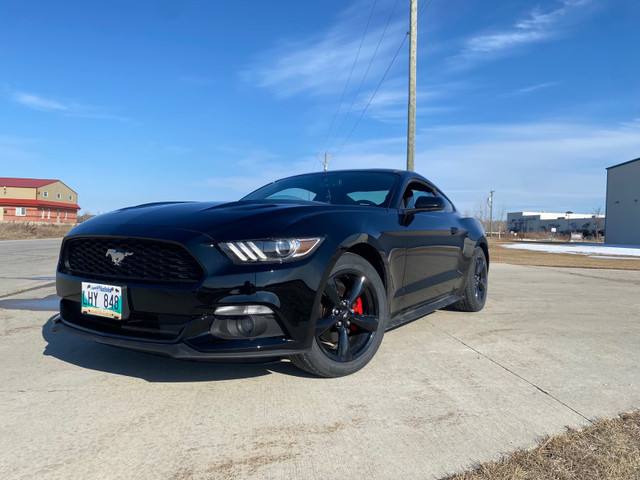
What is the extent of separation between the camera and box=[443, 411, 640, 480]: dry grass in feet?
5.41

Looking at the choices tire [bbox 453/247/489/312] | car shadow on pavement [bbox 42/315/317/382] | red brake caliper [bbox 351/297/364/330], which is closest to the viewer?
car shadow on pavement [bbox 42/315/317/382]

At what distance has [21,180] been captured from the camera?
60125mm

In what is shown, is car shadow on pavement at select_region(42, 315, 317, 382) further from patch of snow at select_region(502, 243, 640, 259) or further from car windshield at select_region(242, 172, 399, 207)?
patch of snow at select_region(502, 243, 640, 259)

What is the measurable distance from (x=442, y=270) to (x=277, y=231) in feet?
6.92

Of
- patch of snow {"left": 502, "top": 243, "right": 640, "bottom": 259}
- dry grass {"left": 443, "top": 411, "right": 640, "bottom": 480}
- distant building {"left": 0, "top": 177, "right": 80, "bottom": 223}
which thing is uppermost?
distant building {"left": 0, "top": 177, "right": 80, "bottom": 223}

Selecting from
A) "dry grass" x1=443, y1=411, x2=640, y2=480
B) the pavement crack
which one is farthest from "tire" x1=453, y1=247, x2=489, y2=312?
"dry grass" x1=443, y1=411, x2=640, y2=480

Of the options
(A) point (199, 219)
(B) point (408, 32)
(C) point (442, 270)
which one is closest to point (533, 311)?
(C) point (442, 270)

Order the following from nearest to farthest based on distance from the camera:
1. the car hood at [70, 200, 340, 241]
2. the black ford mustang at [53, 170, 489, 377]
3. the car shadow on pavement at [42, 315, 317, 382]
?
the black ford mustang at [53, 170, 489, 377] → the car hood at [70, 200, 340, 241] → the car shadow on pavement at [42, 315, 317, 382]

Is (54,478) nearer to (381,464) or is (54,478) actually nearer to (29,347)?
(381,464)

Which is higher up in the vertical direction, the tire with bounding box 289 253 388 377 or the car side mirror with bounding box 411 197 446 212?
the car side mirror with bounding box 411 197 446 212

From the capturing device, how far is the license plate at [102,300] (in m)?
2.35

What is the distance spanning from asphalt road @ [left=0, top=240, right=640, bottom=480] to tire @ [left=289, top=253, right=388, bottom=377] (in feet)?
0.44

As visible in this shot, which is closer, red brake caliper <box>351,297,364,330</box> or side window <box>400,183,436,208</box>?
red brake caliper <box>351,297,364,330</box>

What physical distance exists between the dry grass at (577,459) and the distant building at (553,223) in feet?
278
